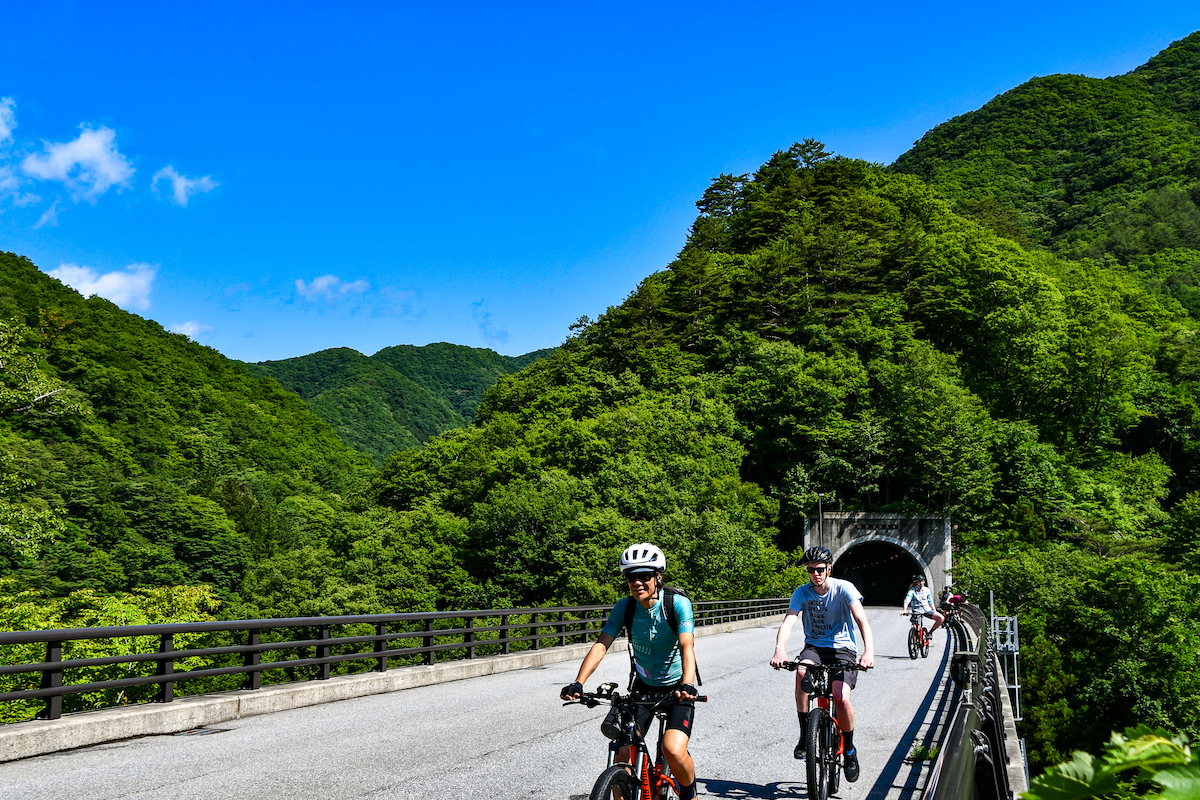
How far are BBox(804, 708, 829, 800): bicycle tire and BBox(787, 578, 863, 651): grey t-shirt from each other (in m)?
0.69

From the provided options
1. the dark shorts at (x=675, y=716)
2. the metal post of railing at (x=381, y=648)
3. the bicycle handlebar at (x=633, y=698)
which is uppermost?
the bicycle handlebar at (x=633, y=698)

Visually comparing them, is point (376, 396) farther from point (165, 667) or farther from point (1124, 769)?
point (1124, 769)

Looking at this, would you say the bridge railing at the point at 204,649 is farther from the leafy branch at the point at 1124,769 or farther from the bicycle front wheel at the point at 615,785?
the leafy branch at the point at 1124,769

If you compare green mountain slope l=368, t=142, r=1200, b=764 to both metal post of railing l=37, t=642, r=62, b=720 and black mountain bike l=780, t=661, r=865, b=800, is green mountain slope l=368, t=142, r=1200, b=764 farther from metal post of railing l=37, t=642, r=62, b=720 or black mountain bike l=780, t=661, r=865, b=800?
metal post of railing l=37, t=642, r=62, b=720

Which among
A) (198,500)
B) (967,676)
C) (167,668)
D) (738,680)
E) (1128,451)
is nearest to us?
(967,676)

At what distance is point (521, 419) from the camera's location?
70.2m

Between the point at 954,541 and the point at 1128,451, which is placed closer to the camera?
the point at 954,541

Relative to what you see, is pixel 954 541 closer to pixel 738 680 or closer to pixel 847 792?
pixel 738 680

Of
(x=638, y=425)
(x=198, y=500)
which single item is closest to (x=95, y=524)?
(x=198, y=500)

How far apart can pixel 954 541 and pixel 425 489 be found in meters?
37.2

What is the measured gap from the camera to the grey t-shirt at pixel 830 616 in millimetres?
7363

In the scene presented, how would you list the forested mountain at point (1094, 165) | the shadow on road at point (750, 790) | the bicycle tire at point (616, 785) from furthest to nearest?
the forested mountain at point (1094, 165) < the shadow on road at point (750, 790) < the bicycle tire at point (616, 785)

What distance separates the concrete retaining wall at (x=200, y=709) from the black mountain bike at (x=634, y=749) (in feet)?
20.3

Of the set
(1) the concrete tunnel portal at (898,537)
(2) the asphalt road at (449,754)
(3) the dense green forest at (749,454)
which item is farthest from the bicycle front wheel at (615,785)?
(1) the concrete tunnel portal at (898,537)
